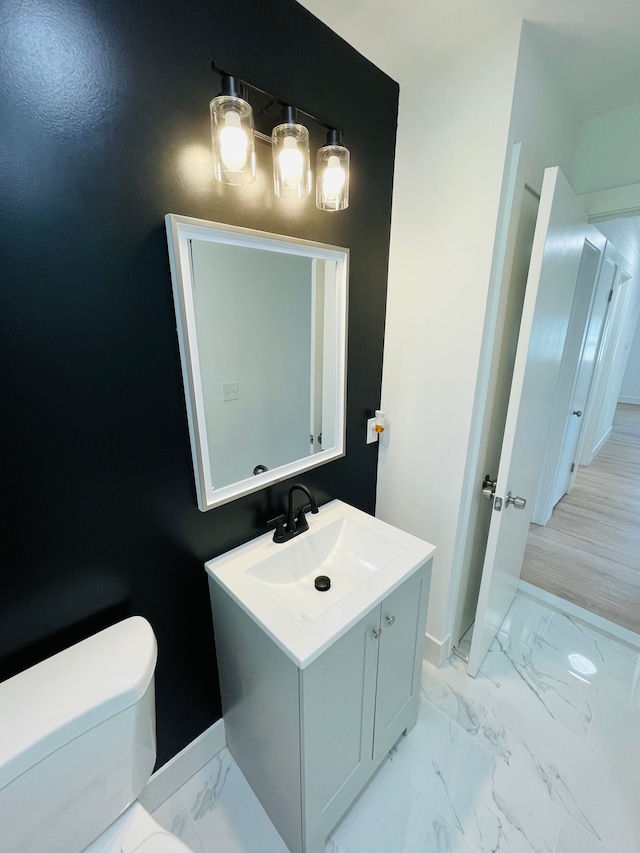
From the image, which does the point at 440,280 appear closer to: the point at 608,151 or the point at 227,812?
the point at 608,151

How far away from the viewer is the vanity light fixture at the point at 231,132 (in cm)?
83

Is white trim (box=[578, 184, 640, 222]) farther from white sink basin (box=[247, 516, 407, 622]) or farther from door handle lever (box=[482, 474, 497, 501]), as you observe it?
white sink basin (box=[247, 516, 407, 622])

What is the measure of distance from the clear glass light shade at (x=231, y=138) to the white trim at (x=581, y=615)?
2497 mm

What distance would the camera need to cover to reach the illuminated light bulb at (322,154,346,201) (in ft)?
3.43

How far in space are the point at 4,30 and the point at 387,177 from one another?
3.79ft

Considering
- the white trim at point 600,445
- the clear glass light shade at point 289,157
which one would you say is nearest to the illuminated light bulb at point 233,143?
the clear glass light shade at point 289,157

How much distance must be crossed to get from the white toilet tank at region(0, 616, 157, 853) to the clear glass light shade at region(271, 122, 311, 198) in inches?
48.8

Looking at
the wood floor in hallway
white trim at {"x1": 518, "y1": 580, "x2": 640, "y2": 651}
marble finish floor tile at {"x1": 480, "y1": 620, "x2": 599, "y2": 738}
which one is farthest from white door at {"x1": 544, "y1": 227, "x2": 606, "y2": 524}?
marble finish floor tile at {"x1": 480, "y1": 620, "x2": 599, "y2": 738}

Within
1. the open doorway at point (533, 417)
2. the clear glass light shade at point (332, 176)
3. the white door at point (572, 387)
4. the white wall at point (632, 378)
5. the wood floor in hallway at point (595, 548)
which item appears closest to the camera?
the clear glass light shade at point (332, 176)

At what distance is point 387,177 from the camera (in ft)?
4.51

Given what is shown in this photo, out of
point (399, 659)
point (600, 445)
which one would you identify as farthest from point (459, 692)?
point (600, 445)

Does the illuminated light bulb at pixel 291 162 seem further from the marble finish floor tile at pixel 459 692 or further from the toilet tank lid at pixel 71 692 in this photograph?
the marble finish floor tile at pixel 459 692

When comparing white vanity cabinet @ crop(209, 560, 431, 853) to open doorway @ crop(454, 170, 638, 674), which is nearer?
white vanity cabinet @ crop(209, 560, 431, 853)

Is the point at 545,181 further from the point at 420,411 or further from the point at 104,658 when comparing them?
the point at 104,658
